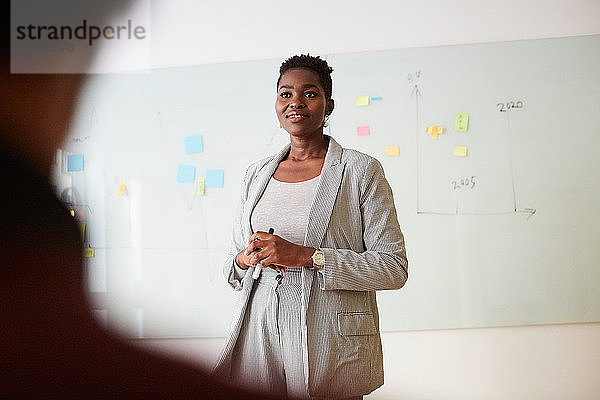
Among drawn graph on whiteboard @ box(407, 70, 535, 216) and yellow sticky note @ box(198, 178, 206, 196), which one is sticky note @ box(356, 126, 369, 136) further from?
yellow sticky note @ box(198, 178, 206, 196)

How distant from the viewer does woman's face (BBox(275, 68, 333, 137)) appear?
1.08 meters

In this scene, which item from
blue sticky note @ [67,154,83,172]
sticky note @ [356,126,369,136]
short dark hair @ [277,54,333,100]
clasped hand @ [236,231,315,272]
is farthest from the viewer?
sticky note @ [356,126,369,136]

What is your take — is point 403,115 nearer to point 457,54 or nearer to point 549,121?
point 457,54

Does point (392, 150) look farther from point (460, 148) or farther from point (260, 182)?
point (260, 182)

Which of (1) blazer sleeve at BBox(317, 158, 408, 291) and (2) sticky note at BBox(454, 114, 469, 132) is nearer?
(1) blazer sleeve at BBox(317, 158, 408, 291)

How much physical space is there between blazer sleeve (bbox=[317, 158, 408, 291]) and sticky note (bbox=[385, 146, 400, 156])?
1174mm

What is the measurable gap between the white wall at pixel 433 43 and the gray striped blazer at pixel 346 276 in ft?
3.71

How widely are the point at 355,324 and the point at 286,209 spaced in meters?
0.22

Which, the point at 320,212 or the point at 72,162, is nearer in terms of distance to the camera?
the point at 72,162

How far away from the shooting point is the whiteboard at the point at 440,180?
2168 mm

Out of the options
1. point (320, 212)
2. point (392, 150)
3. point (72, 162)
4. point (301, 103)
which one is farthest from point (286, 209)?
point (392, 150)

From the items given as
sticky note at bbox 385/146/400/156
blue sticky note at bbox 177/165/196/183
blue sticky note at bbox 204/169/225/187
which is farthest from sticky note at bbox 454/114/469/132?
blue sticky note at bbox 177/165/196/183

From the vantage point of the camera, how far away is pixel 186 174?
7.68ft

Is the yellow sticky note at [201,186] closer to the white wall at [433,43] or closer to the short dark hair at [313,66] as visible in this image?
the white wall at [433,43]
